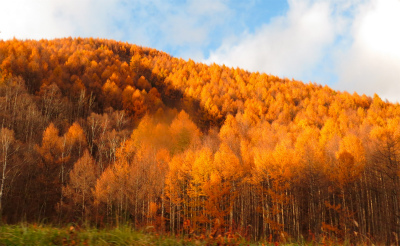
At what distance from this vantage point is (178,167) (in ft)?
143

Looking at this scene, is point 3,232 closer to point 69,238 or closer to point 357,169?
point 69,238

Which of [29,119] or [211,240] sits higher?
[29,119]

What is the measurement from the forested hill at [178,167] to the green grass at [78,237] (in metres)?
0.85

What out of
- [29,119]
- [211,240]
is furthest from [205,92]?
[211,240]

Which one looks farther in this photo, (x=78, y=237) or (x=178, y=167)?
(x=178, y=167)

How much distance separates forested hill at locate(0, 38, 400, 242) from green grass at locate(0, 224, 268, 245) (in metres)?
0.85

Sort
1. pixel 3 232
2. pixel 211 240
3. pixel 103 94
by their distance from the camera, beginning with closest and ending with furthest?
1. pixel 3 232
2. pixel 211 240
3. pixel 103 94

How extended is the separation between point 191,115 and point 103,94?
32440mm

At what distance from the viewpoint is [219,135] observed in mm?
71938

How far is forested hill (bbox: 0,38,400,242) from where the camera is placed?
115 feet

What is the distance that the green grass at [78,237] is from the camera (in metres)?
4.82

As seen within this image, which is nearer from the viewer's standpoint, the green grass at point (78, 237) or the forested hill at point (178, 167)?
the green grass at point (78, 237)

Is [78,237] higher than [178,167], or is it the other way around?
[178,167]

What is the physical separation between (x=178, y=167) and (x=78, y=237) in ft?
127
